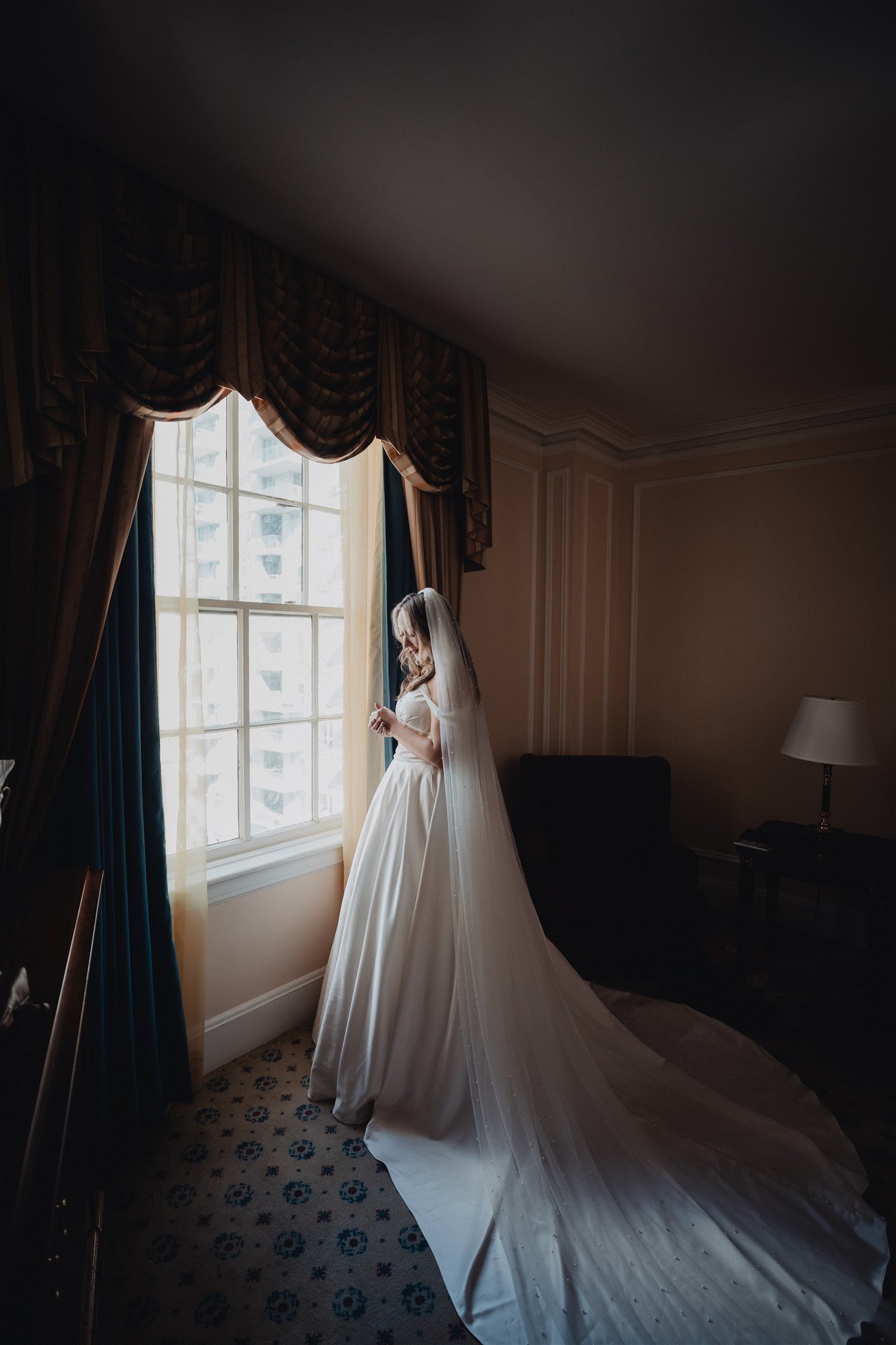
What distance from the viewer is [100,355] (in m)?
1.78

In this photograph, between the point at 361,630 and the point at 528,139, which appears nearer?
the point at 528,139

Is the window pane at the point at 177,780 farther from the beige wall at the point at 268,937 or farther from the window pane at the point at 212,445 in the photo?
the window pane at the point at 212,445

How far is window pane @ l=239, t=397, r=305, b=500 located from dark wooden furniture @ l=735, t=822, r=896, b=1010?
2611 mm

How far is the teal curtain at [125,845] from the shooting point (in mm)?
1890

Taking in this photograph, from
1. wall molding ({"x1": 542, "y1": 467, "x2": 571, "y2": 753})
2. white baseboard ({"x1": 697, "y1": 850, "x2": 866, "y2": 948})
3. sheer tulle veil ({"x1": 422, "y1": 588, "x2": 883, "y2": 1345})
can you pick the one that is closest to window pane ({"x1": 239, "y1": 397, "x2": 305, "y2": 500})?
sheer tulle veil ({"x1": 422, "y1": 588, "x2": 883, "y2": 1345})

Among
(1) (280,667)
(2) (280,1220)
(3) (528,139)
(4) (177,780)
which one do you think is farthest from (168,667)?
(3) (528,139)

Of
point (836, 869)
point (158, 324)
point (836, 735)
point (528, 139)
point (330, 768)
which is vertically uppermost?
point (528, 139)

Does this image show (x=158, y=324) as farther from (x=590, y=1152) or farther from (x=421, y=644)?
(x=590, y=1152)

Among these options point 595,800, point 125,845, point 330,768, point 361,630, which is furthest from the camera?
point 595,800

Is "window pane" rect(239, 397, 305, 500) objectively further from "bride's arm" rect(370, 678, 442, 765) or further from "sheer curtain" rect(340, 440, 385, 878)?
"bride's arm" rect(370, 678, 442, 765)

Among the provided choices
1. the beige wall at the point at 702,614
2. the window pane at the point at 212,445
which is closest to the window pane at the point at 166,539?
the window pane at the point at 212,445

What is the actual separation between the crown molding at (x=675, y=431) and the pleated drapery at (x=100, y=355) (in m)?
1.47

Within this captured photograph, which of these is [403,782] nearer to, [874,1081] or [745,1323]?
[745,1323]

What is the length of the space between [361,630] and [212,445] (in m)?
0.89
